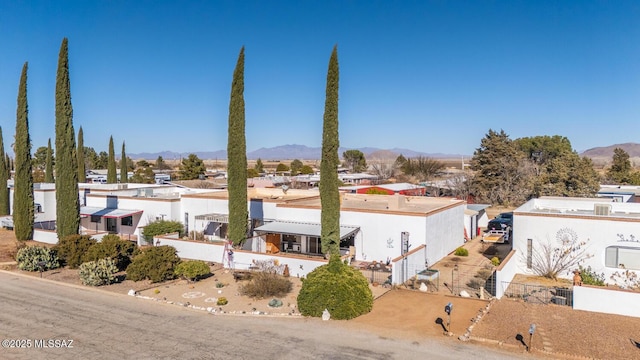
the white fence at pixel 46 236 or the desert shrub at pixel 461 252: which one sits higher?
the white fence at pixel 46 236

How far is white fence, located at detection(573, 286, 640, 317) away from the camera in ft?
47.2

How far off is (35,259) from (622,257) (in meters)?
26.5

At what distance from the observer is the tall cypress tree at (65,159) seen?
1035 inches

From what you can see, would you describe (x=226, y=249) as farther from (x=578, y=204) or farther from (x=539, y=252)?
(x=578, y=204)

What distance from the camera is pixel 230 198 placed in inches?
941

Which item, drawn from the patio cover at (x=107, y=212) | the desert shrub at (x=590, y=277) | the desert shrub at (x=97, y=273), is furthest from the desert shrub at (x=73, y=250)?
the desert shrub at (x=590, y=277)

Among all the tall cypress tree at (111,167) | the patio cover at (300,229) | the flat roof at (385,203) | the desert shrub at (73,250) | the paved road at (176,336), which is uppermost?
the tall cypress tree at (111,167)

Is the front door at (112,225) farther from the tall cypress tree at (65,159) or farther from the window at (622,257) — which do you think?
the window at (622,257)

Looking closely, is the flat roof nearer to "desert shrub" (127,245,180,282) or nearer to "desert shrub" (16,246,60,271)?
"desert shrub" (127,245,180,282)

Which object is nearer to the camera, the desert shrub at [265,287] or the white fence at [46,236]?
the desert shrub at [265,287]

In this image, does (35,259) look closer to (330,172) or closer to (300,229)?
(300,229)

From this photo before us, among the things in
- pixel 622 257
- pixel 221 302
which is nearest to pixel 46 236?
pixel 221 302

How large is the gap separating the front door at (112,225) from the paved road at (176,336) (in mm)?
16626

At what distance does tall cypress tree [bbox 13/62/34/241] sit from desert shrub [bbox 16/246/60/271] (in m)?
8.22
